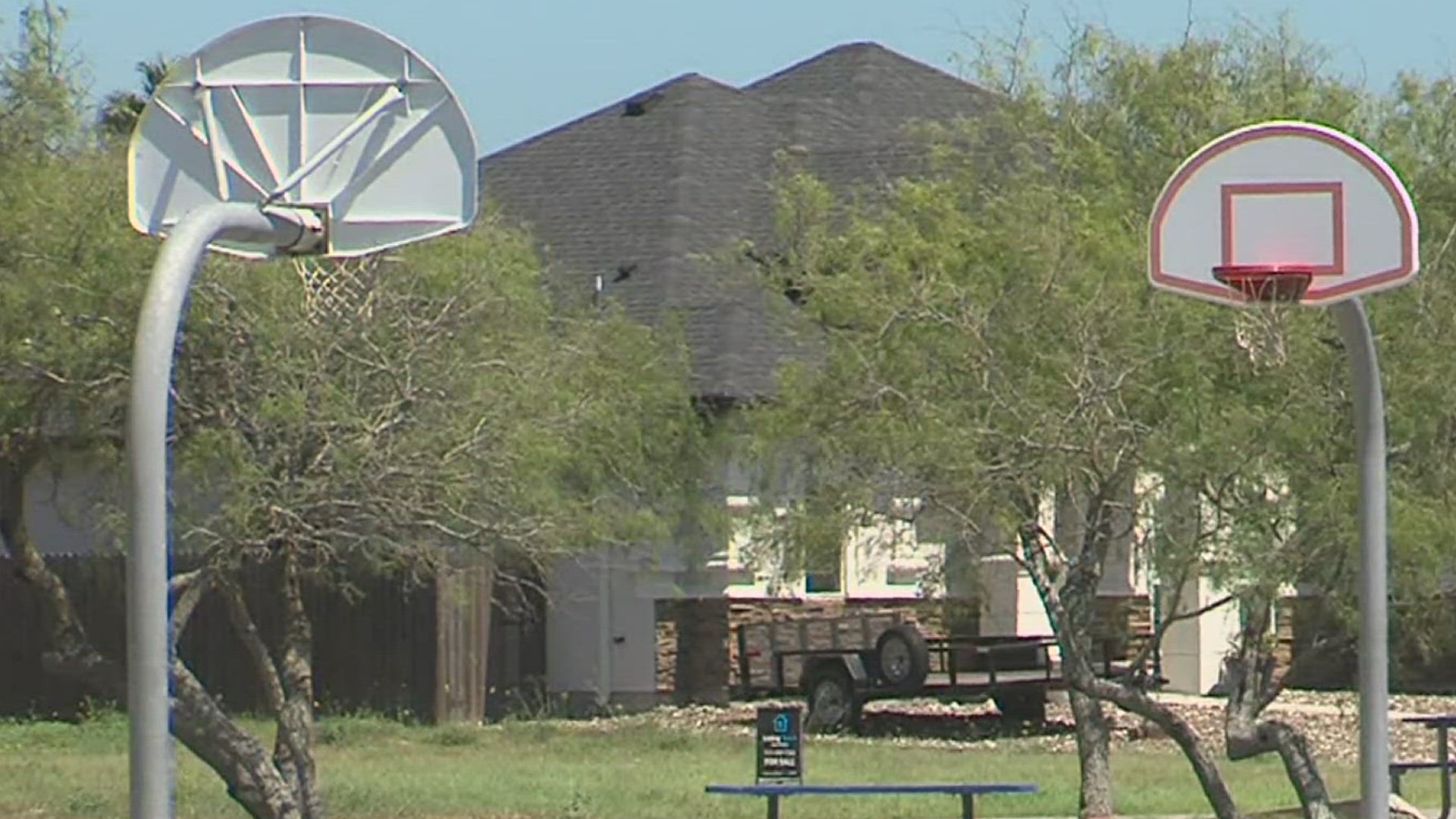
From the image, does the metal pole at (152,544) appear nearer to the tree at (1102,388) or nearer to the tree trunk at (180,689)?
the tree trunk at (180,689)

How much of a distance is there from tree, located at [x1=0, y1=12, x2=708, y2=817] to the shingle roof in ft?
44.1

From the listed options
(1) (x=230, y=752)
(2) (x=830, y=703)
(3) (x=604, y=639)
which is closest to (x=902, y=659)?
(2) (x=830, y=703)

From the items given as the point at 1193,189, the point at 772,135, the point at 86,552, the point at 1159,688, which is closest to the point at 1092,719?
the point at 1193,189

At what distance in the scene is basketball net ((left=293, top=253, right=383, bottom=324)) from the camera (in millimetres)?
15000

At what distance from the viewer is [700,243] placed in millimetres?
34406

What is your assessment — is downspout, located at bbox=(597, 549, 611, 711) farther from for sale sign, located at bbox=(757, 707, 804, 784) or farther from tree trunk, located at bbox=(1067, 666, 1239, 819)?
tree trunk, located at bbox=(1067, 666, 1239, 819)

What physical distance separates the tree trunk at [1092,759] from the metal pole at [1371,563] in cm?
774

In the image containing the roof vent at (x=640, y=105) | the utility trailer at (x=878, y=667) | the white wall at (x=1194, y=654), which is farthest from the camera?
the roof vent at (x=640, y=105)

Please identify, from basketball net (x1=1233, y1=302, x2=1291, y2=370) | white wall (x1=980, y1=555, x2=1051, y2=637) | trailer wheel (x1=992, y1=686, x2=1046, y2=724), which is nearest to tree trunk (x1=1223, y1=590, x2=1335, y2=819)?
basketball net (x1=1233, y1=302, x2=1291, y2=370)

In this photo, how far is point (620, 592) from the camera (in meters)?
32.9

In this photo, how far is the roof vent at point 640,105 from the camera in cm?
3778

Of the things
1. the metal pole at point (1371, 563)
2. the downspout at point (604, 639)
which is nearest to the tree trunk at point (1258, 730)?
the metal pole at point (1371, 563)

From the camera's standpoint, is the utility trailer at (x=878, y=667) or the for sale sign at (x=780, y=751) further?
the utility trailer at (x=878, y=667)

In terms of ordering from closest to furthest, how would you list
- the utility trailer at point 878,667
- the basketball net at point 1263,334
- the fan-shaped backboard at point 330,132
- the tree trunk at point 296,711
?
the fan-shaped backboard at point 330,132 → the basketball net at point 1263,334 → the tree trunk at point 296,711 → the utility trailer at point 878,667
